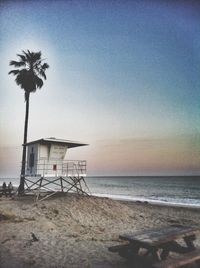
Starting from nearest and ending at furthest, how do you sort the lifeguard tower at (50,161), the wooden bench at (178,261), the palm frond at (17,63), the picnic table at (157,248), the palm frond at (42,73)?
1. the wooden bench at (178,261)
2. the picnic table at (157,248)
3. the lifeguard tower at (50,161)
4. the palm frond at (17,63)
5. the palm frond at (42,73)

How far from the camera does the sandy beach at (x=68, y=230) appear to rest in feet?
21.0

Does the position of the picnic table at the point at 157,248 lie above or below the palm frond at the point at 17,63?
below

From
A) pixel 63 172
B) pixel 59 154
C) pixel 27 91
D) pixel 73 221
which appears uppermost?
pixel 27 91

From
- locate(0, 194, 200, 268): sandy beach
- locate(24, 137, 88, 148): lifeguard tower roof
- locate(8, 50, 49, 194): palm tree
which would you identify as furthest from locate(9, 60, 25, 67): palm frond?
locate(0, 194, 200, 268): sandy beach

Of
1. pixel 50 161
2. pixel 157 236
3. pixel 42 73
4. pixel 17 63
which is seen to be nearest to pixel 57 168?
pixel 50 161

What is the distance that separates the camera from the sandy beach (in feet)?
21.0

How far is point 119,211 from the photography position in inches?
558

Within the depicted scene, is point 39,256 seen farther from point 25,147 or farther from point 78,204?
point 25,147

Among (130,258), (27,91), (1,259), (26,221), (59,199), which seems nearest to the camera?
(130,258)

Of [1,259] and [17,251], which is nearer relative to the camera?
[1,259]

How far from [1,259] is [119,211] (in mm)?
8896

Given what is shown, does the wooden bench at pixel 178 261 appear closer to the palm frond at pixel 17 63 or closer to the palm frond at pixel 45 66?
the palm frond at pixel 45 66

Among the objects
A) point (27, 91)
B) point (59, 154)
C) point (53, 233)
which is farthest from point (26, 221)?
point (27, 91)

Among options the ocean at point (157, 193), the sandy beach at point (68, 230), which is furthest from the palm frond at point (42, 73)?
the ocean at point (157, 193)
